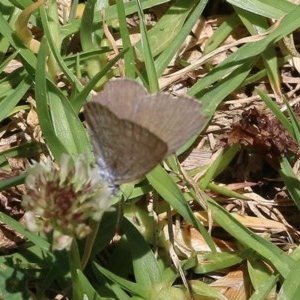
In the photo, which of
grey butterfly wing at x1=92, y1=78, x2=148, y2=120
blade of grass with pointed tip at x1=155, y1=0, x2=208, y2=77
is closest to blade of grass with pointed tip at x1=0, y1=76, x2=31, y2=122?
blade of grass with pointed tip at x1=155, y1=0, x2=208, y2=77

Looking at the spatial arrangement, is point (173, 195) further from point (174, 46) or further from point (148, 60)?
point (174, 46)

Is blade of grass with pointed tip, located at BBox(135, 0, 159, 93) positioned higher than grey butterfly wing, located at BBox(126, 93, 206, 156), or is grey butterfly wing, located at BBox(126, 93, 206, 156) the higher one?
grey butterfly wing, located at BBox(126, 93, 206, 156)

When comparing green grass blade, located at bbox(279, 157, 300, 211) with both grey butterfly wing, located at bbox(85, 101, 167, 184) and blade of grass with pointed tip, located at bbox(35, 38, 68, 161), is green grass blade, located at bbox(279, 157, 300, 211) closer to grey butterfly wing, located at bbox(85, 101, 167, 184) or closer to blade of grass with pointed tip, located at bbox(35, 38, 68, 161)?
blade of grass with pointed tip, located at bbox(35, 38, 68, 161)

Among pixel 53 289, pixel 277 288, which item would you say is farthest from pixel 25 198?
pixel 277 288

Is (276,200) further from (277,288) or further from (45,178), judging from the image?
(45,178)

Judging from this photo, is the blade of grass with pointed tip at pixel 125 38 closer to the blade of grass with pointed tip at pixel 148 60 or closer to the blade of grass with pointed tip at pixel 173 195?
the blade of grass with pointed tip at pixel 148 60

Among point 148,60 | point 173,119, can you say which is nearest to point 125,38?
point 148,60
